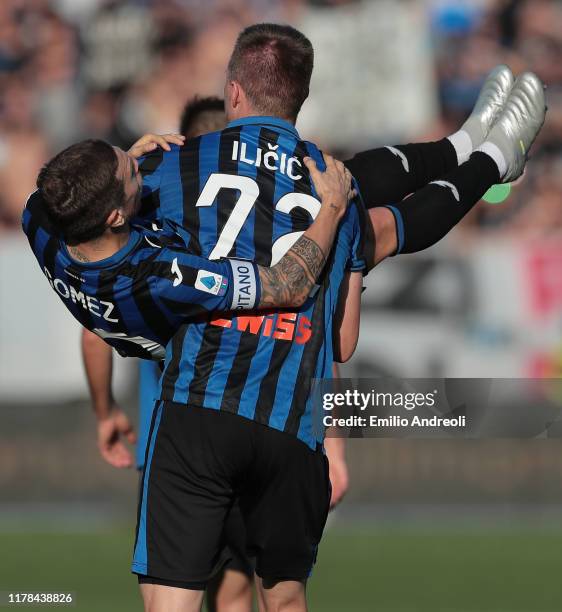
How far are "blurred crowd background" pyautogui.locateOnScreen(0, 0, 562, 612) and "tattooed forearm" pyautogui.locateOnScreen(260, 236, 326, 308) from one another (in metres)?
6.89

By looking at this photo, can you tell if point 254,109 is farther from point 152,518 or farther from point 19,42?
point 19,42

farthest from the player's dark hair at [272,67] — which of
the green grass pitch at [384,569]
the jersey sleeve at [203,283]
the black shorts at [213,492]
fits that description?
the green grass pitch at [384,569]

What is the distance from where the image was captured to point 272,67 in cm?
362

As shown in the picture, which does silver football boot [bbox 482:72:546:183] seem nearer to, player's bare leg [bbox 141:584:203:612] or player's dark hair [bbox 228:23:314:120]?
player's dark hair [bbox 228:23:314:120]

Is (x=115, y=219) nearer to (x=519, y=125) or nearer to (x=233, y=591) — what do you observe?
(x=519, y=125)

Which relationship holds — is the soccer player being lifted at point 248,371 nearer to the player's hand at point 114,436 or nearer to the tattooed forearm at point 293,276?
the tattooed forearm at point 293,276

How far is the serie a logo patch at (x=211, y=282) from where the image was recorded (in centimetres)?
336

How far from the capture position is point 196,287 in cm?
336

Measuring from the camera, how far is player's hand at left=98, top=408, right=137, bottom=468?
4.96 m

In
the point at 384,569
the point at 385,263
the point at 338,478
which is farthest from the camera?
the point at 385,263

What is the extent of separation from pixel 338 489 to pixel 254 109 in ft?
5.70

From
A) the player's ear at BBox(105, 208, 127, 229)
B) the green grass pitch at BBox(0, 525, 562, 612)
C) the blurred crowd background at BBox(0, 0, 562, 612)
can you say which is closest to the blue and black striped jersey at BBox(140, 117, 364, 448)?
the player's ear at BBox(105, 208, 127, 229)

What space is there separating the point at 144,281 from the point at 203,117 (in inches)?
64.2

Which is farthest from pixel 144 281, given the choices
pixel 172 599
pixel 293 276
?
pixel 172 599
